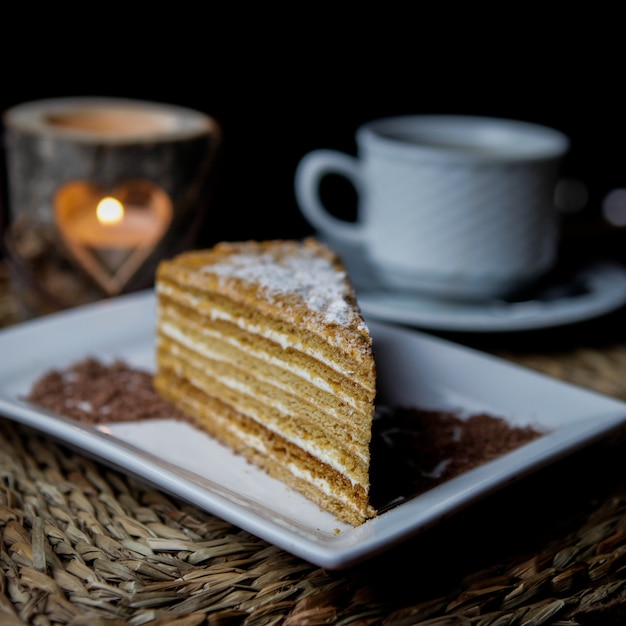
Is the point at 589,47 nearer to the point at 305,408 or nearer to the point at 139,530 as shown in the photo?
the point at 305,408

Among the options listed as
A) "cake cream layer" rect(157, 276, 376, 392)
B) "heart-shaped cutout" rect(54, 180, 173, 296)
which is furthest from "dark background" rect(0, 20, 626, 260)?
"cake cream layer" rect(157, 276, 376, 392)

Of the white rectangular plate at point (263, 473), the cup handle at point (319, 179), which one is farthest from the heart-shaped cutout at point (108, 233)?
the cup handle at point (319, 179)

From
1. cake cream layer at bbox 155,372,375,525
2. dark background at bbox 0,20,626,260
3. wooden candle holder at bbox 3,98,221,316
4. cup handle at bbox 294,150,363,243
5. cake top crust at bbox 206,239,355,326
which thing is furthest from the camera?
dark background at bbox 0,20,626,260

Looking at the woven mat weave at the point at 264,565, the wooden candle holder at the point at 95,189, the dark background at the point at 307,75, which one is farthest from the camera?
the dark background at the point at 307,75

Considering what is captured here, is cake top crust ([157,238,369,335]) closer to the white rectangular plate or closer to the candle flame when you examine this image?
the white rectangular plate

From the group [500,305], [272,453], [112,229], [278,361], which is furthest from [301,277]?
[112,229]

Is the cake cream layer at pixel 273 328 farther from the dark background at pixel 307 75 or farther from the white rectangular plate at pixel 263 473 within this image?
the dark background at pixel 307 75
